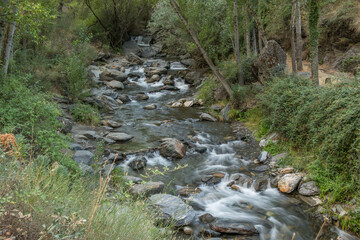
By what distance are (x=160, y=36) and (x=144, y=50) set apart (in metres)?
4.51

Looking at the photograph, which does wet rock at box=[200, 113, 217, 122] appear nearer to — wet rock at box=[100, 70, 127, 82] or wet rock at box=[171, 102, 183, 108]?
wet rock at box=[171, 102, 183, 108]

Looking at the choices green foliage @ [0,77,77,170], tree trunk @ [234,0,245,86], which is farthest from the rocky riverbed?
tree trunk @ [234,0,245,86]

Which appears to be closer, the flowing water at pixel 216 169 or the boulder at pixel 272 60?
the flowing water at pixel 216 169

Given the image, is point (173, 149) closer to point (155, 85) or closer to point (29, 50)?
point (29, 50)

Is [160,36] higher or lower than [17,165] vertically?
higher

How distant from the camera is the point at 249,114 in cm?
1199

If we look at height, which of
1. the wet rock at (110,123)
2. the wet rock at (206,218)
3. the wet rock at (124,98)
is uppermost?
the wet rock at (124,98)

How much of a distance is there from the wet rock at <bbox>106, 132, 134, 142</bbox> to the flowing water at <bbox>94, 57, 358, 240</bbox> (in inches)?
9.7

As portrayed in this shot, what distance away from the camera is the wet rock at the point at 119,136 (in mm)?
9891

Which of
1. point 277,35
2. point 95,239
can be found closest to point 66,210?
point 95,239

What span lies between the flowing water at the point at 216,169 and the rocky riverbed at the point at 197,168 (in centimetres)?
2

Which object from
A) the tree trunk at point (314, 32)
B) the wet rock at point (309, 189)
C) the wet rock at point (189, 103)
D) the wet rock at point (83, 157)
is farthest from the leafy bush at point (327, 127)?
the wet rock at point (189, 103)

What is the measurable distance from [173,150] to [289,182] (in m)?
3.73

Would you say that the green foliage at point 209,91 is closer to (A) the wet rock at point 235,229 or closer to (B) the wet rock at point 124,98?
(B) the wet rock at point 124,98
